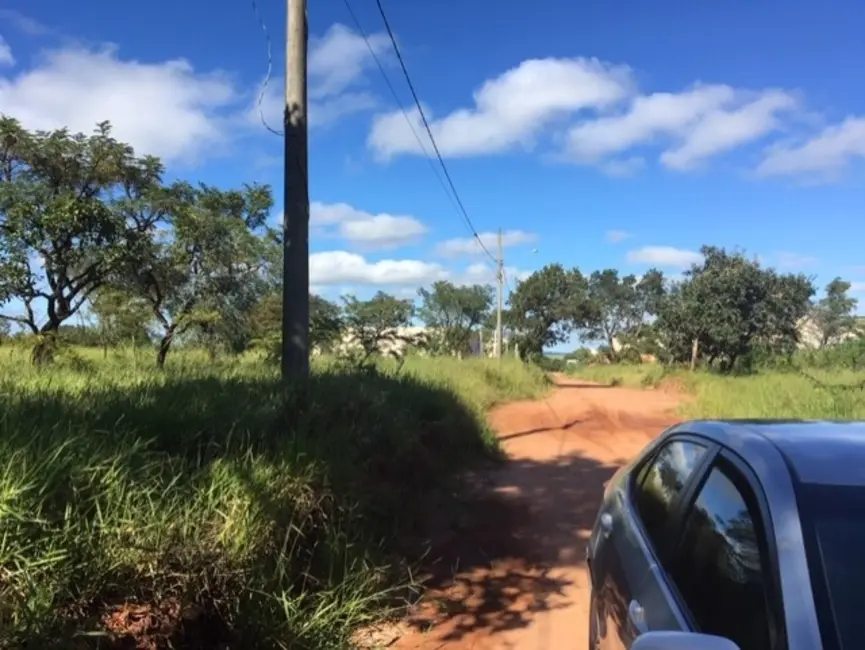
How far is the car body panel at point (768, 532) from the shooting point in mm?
1842

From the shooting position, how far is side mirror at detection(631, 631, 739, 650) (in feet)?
5.76

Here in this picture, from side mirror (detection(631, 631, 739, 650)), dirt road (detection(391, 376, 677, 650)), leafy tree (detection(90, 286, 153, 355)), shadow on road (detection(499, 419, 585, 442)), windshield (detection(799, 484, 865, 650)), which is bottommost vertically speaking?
dirt road (detection(391, 376, 677, 650))

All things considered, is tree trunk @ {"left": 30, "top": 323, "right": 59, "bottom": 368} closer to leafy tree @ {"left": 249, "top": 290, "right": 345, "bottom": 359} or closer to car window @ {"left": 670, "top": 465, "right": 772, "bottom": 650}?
leafy tree @ {"left": 249, "top": 290, "right": 345, "bottom": 359}

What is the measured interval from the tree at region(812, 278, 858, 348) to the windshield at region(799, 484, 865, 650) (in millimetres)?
69928

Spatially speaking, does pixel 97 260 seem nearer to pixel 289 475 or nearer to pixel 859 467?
pixel 289 475

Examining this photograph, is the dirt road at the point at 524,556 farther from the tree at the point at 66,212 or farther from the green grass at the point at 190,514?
the tree at the point at 66,212

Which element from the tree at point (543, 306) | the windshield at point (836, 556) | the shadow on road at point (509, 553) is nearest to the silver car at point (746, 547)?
the windshield at point (836, 556)

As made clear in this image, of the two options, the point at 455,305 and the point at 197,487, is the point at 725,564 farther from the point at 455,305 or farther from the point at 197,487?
the point at 455,305

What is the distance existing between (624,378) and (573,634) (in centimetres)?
2963

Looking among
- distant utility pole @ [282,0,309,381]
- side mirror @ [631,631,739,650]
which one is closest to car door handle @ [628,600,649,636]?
side mirror @ [631,631,739,650]

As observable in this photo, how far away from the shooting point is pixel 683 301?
3494 centimetres

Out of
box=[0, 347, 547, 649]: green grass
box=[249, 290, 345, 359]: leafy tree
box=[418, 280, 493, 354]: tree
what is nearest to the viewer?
box=[0, 347, 547, 649]: green grass

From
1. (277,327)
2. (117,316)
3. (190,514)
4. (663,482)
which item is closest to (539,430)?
(277,327)

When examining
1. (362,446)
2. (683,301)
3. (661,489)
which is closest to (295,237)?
(362,446)
